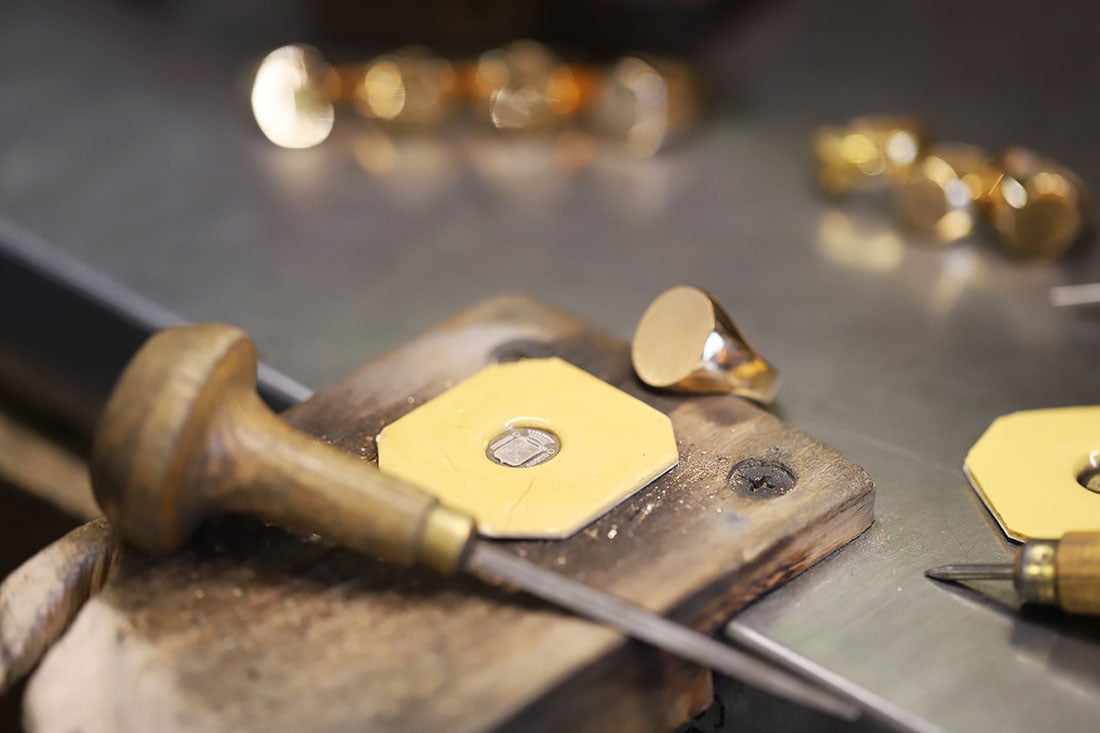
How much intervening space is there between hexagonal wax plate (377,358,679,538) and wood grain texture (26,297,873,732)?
0.01m

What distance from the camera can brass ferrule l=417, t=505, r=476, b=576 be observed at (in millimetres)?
571

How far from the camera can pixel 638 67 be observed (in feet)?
4.02

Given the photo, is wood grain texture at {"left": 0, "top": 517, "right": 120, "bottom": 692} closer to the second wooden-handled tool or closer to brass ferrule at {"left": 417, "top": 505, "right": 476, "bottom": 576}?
the second wooden-handled tool

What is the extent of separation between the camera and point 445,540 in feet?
1.88

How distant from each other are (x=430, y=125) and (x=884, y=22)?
46cm

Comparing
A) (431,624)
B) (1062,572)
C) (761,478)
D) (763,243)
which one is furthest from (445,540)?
(763,243)

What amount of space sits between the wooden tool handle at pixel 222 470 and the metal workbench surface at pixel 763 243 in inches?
7.0

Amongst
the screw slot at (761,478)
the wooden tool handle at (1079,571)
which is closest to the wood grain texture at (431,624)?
the screw slot at (761,478)

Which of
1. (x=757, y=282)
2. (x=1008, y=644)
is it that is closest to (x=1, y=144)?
(x=757, y=282)

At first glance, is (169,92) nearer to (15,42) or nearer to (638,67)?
(15,42)

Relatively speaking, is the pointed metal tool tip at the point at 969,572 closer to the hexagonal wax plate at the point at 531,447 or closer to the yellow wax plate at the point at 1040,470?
the yellow wax plate at the point at 1040,470

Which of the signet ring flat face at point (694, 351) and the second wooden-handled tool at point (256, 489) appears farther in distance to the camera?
the signet ring flat face at point (694, 351)

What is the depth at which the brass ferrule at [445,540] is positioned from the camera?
0.57 m

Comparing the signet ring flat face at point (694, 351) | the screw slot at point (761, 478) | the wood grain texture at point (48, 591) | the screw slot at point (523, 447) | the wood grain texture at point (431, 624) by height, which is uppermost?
the signet ring flat face at point (694, 351)
